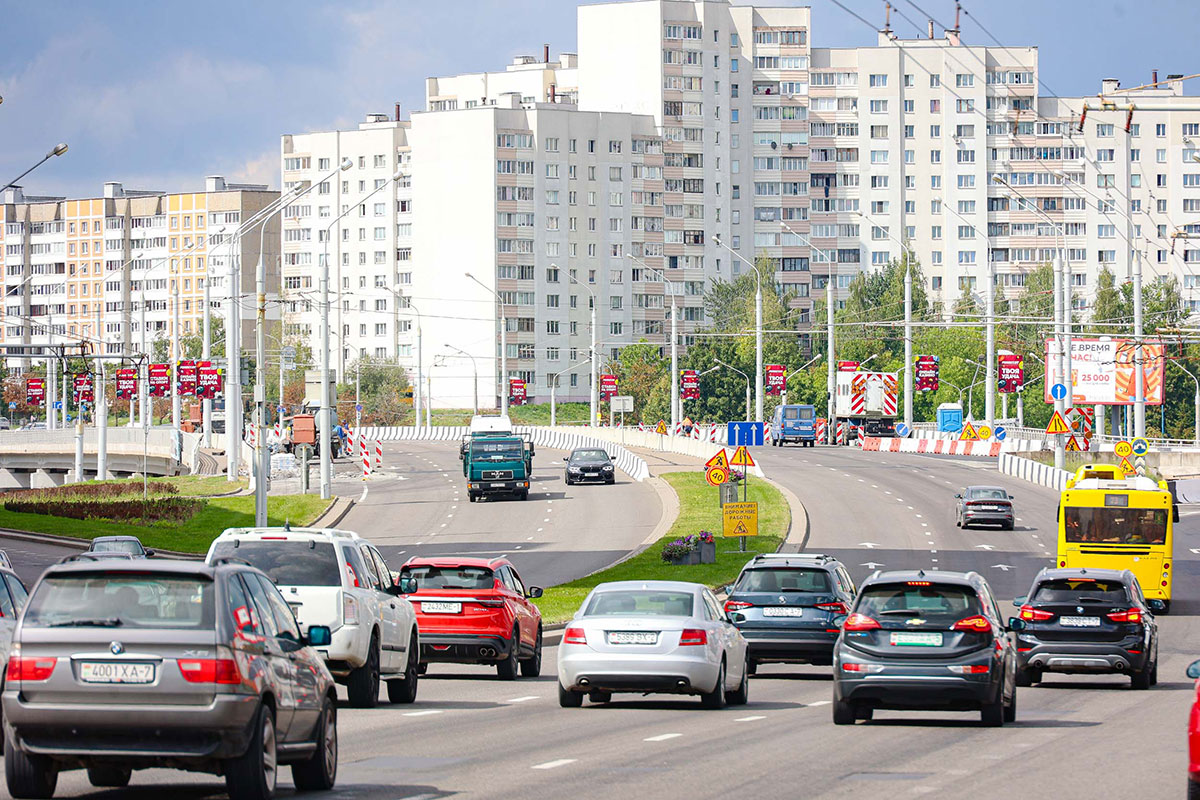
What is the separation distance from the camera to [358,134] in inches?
7382

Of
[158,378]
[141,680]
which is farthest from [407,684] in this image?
[158,378]

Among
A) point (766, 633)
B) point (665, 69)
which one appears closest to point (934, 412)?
point (665, 69)

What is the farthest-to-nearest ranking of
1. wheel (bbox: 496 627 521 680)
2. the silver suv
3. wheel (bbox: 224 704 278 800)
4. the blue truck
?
the blue truck < wheel (bbox: 496 627 521 680) < wheel (bbox: 224 704 278 800) < the silver suv

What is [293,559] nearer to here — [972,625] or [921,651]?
[921,651]

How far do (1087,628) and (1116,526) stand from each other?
50.7 ft

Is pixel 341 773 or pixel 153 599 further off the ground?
pixel 153 599

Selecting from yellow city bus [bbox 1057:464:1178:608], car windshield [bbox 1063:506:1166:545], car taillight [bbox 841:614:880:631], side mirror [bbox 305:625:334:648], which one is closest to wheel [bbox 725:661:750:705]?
car taillight [bbox 841:614:880:631]

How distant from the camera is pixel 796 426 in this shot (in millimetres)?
→ 103250

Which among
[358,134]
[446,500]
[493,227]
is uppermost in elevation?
[358,134]

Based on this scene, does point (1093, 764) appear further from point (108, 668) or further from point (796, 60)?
point (796, 60)

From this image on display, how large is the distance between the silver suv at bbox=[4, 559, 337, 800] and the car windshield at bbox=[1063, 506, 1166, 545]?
29.9 meters

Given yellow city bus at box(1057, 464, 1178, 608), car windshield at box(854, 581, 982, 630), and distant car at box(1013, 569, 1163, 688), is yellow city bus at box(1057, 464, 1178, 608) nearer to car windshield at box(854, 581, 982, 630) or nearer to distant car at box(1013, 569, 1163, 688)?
distant car at box(1013, 569, 1163, 688)

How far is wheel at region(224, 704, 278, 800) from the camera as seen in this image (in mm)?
11242

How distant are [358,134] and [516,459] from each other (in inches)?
4892
